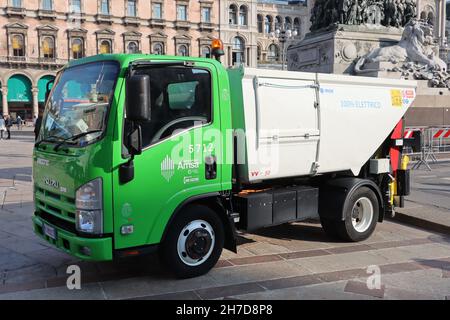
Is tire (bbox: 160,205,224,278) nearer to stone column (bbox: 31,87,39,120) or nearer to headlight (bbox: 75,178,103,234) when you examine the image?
headlight (bbox: 75,178,103,234)

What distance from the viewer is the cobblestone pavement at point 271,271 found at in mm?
5102

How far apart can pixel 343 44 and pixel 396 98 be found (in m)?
10.6

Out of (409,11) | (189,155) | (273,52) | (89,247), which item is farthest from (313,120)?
(273,52)

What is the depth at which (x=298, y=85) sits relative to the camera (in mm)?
6387

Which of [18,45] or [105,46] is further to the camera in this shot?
[105,46]

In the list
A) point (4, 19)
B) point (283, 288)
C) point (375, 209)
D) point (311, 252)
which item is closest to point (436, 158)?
point (375, 209)

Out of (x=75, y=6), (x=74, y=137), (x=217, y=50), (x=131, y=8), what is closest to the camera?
(x=74, y=137)

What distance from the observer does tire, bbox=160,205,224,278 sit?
5.31 m

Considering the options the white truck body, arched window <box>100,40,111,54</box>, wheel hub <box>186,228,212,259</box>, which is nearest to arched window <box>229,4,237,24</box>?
arched window <box>100,40,111,54</box>

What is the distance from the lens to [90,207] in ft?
15.6

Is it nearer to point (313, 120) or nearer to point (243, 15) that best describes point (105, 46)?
point (243, 15)

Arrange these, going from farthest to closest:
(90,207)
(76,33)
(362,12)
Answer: (76,33), (362,12), (90,207)

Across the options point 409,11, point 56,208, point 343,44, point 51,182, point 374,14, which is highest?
point 409,11
